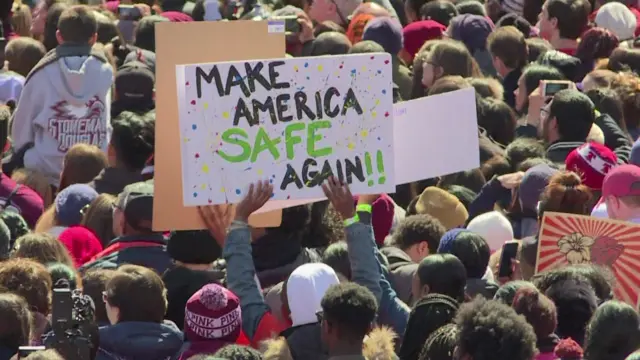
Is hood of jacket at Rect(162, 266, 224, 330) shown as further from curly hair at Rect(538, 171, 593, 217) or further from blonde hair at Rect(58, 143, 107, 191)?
blonde hair at Rect(58, 143, 107, 191)

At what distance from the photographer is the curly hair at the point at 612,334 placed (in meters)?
5.73

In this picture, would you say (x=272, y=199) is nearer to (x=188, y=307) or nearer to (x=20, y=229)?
(x=188, y=307)

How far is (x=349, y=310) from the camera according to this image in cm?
576

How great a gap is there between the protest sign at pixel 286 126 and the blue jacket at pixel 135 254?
555mm

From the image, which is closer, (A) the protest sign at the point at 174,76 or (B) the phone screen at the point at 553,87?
(A) the protest sign at the point at 174,76

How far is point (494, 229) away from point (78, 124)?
3.32 m

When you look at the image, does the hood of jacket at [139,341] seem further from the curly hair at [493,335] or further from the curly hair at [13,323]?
the curly hair at [493,335]

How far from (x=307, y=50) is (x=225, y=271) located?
529 centimetres

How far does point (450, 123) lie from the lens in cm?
A: 780

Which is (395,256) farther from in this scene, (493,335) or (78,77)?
(78,77)

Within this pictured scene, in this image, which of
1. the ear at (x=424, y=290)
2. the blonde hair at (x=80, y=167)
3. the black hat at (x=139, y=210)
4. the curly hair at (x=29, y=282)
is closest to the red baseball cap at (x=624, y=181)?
the ear at (x=424, y=290)

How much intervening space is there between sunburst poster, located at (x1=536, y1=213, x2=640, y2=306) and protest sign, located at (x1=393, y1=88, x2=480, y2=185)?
865 mm

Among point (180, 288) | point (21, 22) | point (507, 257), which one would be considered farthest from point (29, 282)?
point (21, 22)

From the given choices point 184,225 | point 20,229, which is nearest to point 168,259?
point 184,225
